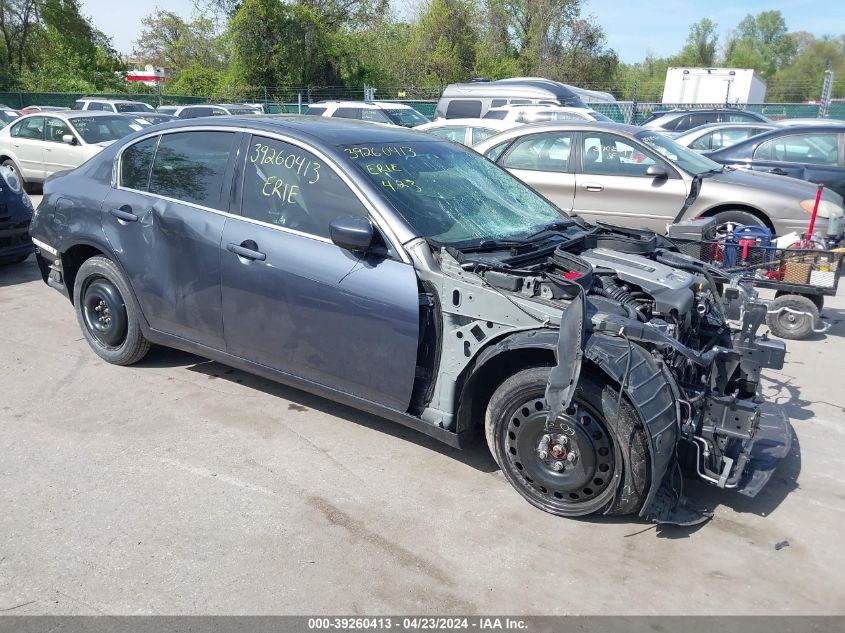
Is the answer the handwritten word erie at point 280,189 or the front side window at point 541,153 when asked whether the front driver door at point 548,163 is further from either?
the handwritten word erie at point 280,189

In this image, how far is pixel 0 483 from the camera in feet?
12.5

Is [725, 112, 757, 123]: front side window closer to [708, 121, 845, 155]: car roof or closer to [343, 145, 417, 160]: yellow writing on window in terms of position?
[708, 121, 845, 155]: car roof

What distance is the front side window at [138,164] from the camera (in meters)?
4.96

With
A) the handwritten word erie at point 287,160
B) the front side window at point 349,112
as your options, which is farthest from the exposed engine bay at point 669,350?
the front side window at point 349,112

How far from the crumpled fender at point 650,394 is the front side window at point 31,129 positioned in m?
13.5

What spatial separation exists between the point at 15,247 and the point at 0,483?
5051 mm

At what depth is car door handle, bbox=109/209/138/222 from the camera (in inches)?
190

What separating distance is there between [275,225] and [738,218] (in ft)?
18.2

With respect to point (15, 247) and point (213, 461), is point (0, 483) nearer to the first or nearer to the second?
point (213, 461)

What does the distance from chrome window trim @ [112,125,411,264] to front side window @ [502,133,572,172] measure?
497 cm

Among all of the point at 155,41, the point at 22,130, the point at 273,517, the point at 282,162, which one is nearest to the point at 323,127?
the point at 282,162

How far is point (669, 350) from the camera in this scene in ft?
10.9

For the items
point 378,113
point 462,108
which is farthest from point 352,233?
point 462,108

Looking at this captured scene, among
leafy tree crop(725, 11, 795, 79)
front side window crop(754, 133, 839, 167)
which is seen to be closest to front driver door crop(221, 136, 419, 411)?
front side window crop(754, 133, 839, 167)
